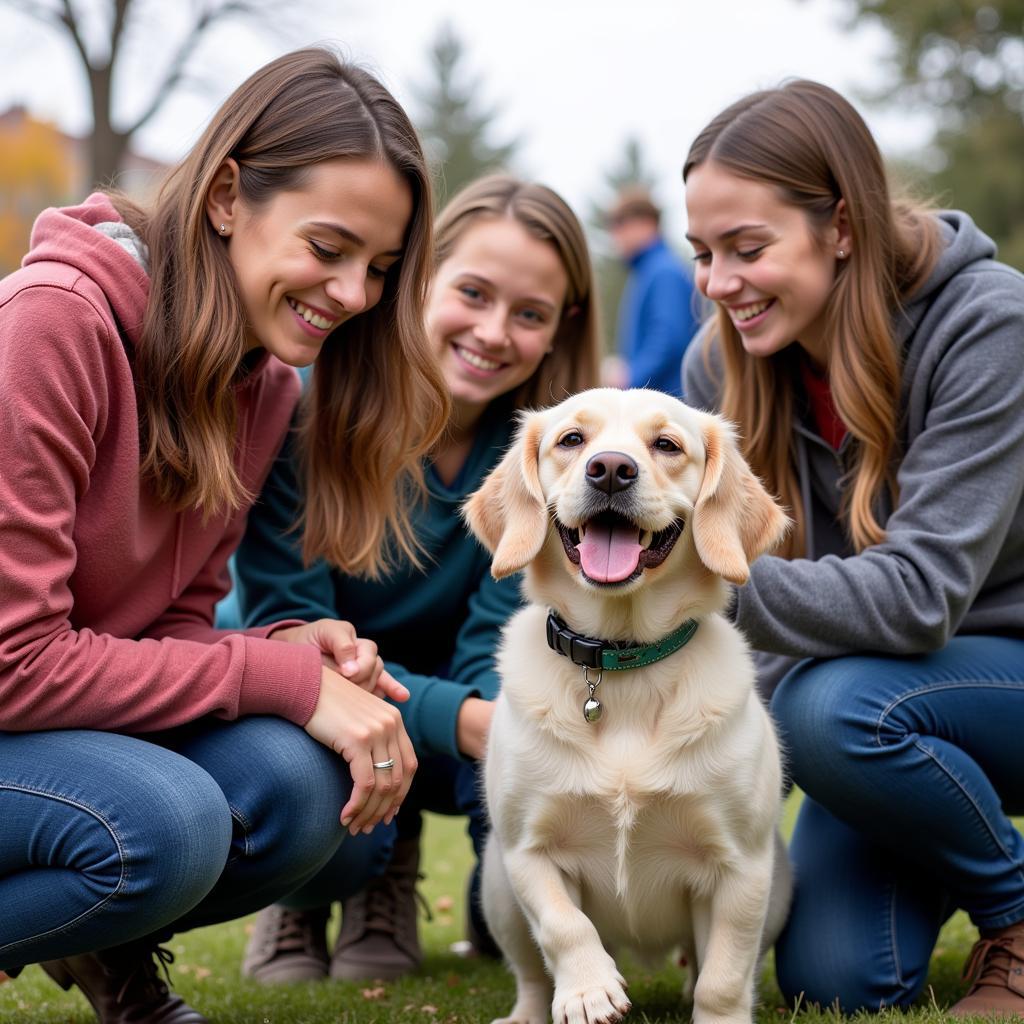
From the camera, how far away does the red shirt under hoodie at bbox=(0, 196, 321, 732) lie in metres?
2.49

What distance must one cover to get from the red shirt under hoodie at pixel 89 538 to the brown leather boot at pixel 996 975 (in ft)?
5.22

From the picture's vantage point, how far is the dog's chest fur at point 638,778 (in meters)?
2.68

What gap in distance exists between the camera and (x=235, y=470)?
3.03 meters

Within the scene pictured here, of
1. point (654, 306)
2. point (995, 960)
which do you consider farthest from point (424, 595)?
point (654, 306)

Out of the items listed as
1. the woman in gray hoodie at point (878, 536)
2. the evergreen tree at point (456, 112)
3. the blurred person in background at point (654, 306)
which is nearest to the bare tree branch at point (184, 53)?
the blurred person in background at point (654, 306)

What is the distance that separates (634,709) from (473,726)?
66 centimetres

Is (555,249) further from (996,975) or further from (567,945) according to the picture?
(996,975)

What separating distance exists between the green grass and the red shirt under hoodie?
79cm

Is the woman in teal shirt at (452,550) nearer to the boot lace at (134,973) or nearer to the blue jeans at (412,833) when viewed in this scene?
the blue jeans at (412,833)

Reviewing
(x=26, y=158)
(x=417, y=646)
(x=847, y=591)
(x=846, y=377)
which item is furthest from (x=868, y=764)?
(x=26, y=158)

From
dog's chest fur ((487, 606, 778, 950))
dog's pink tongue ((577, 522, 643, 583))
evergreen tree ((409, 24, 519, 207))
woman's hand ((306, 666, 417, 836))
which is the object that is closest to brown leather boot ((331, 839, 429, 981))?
woman's hand ((306, 666, 417, 836))

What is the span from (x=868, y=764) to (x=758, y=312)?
1.13 meters

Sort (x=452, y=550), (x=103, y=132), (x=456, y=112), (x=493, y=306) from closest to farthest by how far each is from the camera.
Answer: (x=493, y=306) < (x=452, y=550) < (x=103, y=132) < (x=456, y=112)

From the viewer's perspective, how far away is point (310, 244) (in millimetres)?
2838
